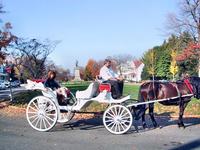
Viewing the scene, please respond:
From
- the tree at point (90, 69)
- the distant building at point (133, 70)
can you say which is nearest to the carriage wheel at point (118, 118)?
the tree at point (90, 69)

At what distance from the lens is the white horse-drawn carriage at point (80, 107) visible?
11.4m

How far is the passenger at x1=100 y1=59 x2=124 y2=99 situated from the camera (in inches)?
477

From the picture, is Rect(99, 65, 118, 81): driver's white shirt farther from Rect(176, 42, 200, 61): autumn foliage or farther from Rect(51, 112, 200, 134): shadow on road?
Rect(176, 42, 200, 61): autumn foliage

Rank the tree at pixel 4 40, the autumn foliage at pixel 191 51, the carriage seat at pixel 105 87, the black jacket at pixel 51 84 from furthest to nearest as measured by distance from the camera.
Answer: the autumn foliage at pixel 191 51 < the tree at pixel 4 40 < the black jacket at pixel 51 84 < the carriage seat at pixel 105 87

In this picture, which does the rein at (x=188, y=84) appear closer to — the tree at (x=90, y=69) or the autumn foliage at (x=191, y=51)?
the autumn foliage at (x=191, y=51)

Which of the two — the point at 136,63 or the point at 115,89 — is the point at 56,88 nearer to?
the point at 115,89

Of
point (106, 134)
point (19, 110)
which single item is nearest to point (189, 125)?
point (106, 134)

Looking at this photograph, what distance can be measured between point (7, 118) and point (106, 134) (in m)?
5.56

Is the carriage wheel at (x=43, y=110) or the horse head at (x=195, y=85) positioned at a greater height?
the horse head at (x=195, y=85)

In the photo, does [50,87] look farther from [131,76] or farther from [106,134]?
[131,76]

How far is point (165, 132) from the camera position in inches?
470

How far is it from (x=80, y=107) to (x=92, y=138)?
4.93 ft

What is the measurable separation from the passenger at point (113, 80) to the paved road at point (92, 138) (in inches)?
47.9

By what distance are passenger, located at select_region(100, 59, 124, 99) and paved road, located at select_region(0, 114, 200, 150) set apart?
1.22m
